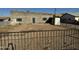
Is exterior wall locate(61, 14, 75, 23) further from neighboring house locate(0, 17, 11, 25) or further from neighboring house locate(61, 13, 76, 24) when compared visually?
neighboring house locate(0, 17, 11, 25)

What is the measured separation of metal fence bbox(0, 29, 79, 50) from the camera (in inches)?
185

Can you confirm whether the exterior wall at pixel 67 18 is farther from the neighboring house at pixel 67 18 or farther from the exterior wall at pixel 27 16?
the exterior wall at pixel 27 16

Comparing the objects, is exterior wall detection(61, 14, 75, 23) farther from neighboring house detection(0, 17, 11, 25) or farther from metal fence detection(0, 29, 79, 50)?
neighboring house detection(0, 17, 11, 25)

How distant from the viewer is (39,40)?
471cm

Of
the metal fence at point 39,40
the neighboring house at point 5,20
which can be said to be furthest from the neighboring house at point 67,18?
the neighboring house at point 5,20

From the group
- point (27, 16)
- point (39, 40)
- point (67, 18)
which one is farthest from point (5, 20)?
point (67, 18)

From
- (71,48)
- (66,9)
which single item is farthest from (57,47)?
(66,9)

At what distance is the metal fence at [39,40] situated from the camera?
469 centimetres

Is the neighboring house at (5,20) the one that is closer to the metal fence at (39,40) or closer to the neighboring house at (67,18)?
the metal fence at (39,40)

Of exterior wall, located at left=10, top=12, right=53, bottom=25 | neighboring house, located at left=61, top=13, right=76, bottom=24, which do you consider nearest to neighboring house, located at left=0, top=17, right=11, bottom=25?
exterior wall, located at left=10, top=12, right=53, bottom=25

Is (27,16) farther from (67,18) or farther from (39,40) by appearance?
(67,18)

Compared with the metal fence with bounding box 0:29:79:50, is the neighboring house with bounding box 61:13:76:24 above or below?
above

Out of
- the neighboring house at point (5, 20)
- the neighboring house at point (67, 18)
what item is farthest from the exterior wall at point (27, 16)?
the neighboring house at point (67, 18)

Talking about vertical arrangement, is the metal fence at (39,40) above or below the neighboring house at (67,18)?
below
